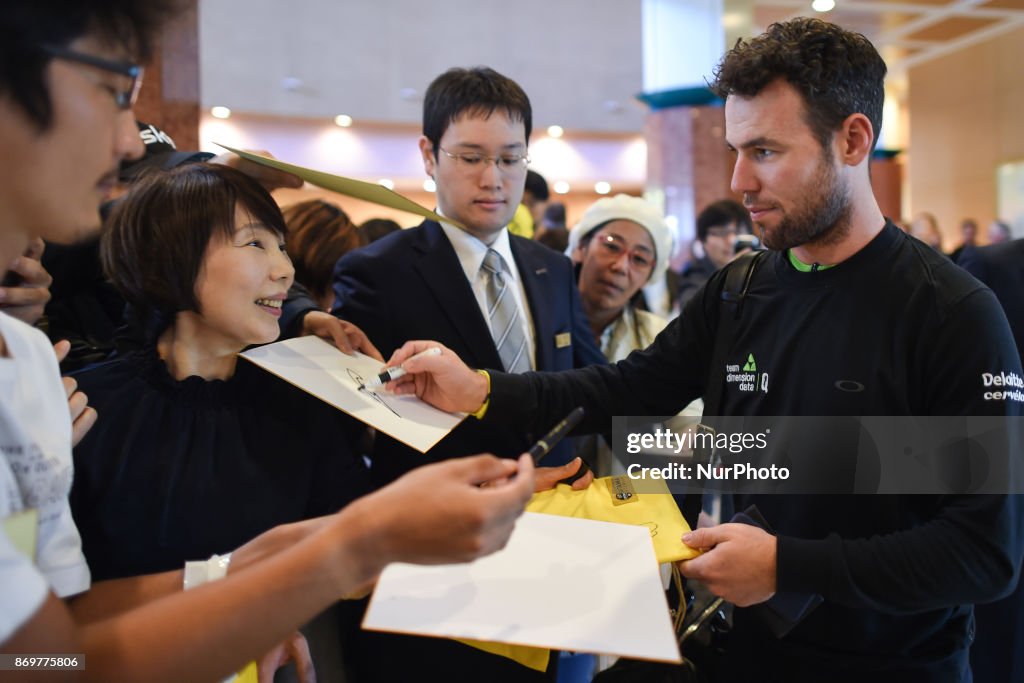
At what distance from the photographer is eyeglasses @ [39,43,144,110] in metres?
0.84

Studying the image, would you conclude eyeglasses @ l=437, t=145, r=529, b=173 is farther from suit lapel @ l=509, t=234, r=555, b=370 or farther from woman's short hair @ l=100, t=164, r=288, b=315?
woman's short hair @ l=100, t=164, r=288, b=315

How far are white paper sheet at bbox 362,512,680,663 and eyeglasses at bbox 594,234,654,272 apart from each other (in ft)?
5.90

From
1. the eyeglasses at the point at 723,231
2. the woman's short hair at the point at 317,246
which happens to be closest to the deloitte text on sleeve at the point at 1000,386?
the woman's short hair at the point at 317,246

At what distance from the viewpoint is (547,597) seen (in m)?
1.09

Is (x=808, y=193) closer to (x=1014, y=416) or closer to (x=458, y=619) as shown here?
(x=1014, y=416)

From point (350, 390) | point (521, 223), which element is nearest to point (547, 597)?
point (350, 390)

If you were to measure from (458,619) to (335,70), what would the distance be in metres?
13.9

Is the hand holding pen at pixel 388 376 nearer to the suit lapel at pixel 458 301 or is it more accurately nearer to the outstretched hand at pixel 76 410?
the suit lapel at pixel 458 301

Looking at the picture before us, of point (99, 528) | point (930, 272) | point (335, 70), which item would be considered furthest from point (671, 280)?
point (335, 70)

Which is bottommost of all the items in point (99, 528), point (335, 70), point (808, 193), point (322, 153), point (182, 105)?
point (99, 528)

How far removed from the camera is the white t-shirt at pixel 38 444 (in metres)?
0.94

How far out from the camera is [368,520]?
0.89 m

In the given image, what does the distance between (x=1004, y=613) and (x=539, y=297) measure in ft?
5.61

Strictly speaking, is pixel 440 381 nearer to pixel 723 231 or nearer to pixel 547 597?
pixel 547 597
